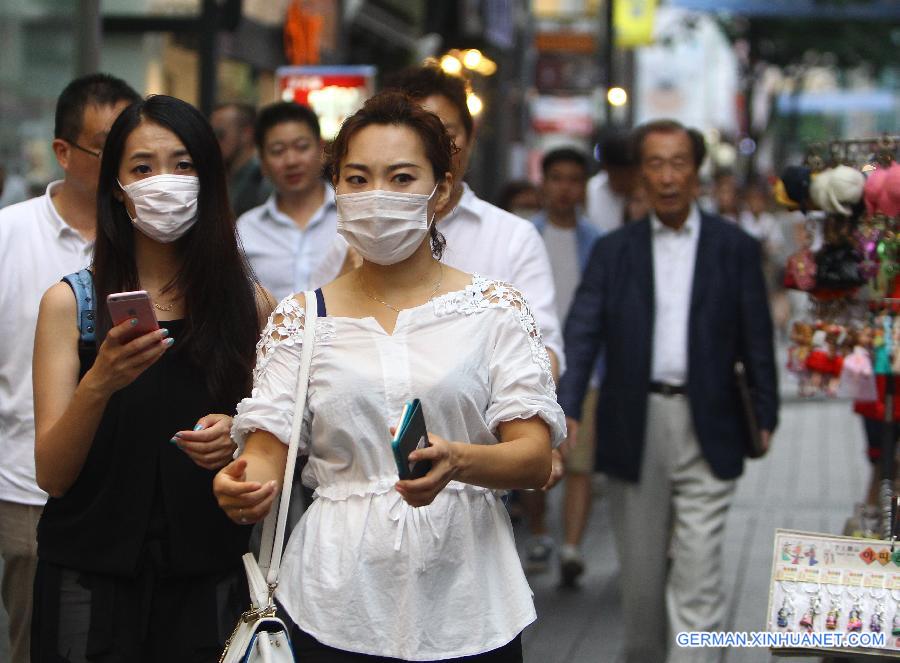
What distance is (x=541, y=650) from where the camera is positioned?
23.7 feet

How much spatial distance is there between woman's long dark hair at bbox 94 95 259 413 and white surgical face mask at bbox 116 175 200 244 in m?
0.08

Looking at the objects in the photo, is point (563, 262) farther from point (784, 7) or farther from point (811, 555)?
point (784, 7)

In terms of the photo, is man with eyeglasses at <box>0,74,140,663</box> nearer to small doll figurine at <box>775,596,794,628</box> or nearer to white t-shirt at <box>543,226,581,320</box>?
small doll figurine at <box>775,596,794,628</box>

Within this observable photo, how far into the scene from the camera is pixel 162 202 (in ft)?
13.2

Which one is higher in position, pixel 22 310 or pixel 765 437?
pixel 22 310

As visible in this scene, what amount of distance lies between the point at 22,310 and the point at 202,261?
40.4 inches

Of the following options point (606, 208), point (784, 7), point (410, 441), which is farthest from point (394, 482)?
point (784, 7)

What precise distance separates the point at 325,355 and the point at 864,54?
3002 cm

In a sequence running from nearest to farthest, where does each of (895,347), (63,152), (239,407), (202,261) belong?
1. (239,407)
2. (202,261)
3. (63,152)
4. (895,347)

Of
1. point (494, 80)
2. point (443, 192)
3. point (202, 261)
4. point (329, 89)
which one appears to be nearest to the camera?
point (443, 192)

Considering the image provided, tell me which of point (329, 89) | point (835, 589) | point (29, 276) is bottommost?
point (835, 589)

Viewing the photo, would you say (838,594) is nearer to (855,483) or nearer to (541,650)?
(541,650)

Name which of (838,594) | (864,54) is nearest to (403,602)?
(838,594)

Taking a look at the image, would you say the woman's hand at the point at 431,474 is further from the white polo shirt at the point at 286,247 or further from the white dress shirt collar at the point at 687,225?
the white polo shirt at the point at 286,247
